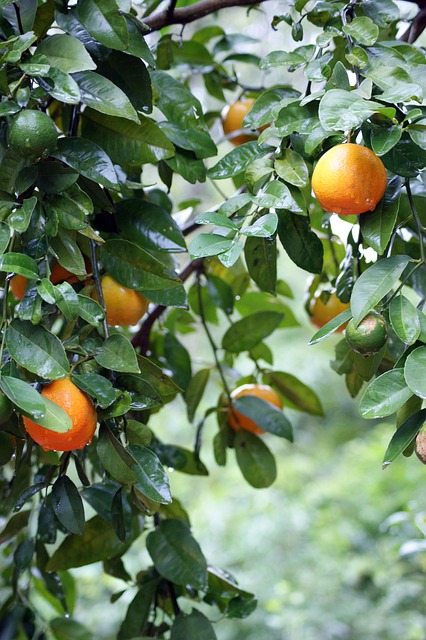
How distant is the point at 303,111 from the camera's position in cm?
49

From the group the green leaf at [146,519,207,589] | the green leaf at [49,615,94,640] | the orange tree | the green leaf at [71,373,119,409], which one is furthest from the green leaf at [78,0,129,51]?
the green leaf at [49,615,94,640]

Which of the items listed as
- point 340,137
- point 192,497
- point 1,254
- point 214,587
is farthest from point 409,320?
point 192,497

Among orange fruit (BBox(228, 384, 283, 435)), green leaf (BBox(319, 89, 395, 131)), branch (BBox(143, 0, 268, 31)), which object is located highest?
green leaf (BBox(319, 89, 395, 131))

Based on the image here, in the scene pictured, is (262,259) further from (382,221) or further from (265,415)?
(265,415)

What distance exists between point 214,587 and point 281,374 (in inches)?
10.1

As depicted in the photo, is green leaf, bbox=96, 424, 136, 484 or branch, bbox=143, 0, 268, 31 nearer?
green leaf, bbox=96, 424, 136, 484

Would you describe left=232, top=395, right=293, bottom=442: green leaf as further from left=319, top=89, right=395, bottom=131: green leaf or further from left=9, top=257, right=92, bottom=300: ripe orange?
left=319, top=89, right=395, bottom=131: green leaf

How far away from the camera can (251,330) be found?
0.81m

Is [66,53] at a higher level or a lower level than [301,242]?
higher

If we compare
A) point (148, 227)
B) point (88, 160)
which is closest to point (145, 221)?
point (148, 227)

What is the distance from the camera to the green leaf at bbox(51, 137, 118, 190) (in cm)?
48

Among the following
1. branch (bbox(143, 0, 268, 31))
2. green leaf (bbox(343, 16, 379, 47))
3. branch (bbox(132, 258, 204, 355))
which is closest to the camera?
green leaf (bbox(343, 16, 379, 47))

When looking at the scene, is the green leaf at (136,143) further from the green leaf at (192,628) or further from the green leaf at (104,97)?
the green leaf at (192,628)

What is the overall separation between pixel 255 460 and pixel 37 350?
395 millimetres
